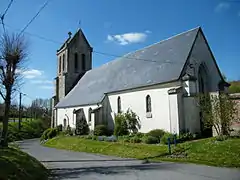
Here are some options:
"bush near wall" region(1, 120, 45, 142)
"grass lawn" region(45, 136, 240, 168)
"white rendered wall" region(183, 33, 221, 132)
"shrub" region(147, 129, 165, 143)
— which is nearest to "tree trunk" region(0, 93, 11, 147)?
"grass lawn" region(45, 136, 240, 168)

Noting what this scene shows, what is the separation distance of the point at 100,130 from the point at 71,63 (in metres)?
19.4

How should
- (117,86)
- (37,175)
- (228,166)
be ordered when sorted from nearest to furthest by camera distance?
(37,175), (228,166), (117,86)

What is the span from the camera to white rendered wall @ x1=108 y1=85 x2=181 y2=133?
2078 centimetres

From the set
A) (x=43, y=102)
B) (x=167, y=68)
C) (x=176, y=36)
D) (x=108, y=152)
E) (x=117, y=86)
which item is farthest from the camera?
(x=43, y=102)

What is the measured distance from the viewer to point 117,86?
28750 mm

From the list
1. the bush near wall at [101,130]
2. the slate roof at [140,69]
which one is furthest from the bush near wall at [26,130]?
the bush near wall at [101,130]

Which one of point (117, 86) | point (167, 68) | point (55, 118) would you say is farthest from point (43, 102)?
point (167, 68)

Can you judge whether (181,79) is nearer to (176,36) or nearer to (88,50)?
(176,36)

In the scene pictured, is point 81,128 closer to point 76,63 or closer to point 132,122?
point 132,122

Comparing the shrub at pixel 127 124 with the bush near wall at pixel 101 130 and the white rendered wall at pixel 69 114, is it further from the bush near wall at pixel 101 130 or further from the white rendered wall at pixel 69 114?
the white rendered wall at pixel 69 114

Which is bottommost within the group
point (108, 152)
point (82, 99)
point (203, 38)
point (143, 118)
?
point (108, 152)

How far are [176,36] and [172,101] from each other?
9.00m

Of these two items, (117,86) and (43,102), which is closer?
(117,86)

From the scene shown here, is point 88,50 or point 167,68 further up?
point 88,50
